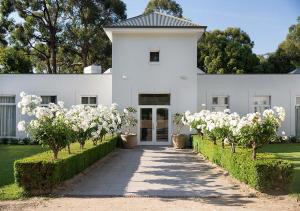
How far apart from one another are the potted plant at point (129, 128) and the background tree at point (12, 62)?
18.0m

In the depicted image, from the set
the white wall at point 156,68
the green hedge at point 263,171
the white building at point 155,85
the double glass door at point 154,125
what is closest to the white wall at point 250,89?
the white building at point 155,85

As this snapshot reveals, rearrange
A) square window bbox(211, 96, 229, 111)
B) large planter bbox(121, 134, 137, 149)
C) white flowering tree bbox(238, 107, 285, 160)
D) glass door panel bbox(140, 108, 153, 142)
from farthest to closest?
square window bbox(211, 96, 229, 111)
glass door panel bbox(140, 108, 153, 142)
large planter bbox(121, 134, 137, 149)
white flowering tree bbox(238, 107, 285, 160)

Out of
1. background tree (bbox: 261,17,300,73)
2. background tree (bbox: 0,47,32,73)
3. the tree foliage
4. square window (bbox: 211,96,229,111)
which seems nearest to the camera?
square window (bbox: 211,96,229,111)

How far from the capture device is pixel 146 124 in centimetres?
2616

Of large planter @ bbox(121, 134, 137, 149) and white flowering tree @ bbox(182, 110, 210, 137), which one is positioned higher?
white flowering tree @ bbox(182, 110, 210, 137)

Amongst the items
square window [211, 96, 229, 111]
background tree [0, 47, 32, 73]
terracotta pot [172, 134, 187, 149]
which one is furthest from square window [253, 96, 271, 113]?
background tree [0, 47, 32, 73]

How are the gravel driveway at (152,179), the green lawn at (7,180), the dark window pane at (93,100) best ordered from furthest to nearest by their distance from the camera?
the dark window pane at (93,100) → the gravel driveway at (152,179) → the green lawn at (7,180)

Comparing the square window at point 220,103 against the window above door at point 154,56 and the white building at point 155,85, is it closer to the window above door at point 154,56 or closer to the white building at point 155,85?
the white building at point 155,85

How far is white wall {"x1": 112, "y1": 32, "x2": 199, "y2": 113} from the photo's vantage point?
25.9 metres

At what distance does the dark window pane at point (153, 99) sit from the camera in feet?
85.5

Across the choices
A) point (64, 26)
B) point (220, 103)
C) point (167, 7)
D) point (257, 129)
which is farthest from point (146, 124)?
point (167, 7)

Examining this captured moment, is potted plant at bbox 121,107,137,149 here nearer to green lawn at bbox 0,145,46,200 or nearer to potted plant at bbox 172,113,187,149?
potted plant at bbox 172,113,187,149

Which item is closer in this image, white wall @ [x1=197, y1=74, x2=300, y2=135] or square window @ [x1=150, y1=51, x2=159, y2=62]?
square window @ [x1=150, y1=51, x2=159, y2=62]

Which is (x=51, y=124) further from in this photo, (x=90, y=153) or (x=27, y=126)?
(x=90, y=153)
